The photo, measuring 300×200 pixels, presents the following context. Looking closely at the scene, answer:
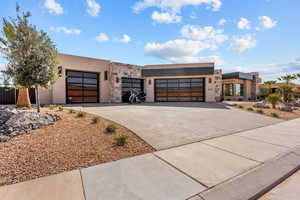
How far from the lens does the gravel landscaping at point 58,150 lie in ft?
7.98

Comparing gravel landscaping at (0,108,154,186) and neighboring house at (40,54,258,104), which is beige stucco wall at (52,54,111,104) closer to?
neighboring house at (40,54,258,104)

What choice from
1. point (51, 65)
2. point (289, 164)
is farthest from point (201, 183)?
point (51, 65)

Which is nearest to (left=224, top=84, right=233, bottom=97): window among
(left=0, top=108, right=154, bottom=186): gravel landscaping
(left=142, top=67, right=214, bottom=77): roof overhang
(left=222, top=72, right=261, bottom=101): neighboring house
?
(left=222, top=72, right=261, bottom=101): neighboring house

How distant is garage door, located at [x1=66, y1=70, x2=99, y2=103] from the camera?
1166 centimetres

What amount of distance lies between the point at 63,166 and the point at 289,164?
4.58 m

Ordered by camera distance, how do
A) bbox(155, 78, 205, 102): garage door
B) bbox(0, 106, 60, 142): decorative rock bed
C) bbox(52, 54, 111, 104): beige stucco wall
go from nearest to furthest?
bbox(0, 106, 60, 142): decorative rock bed → bbox(52, 54, 111, 104): beige stucco wall → bbox(155, 78, 205, 102): garage door

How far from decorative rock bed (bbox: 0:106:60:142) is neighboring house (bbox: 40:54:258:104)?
6.90 meters

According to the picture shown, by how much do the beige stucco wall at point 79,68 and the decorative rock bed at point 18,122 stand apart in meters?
6.68

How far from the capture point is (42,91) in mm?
10555

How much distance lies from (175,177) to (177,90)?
45.1 feet

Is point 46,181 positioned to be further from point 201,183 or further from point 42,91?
point 42,91

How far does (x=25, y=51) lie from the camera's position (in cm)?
484

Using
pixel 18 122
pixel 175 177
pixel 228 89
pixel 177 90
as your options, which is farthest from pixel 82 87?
pixel 228 89

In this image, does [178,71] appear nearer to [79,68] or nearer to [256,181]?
[79,68]
